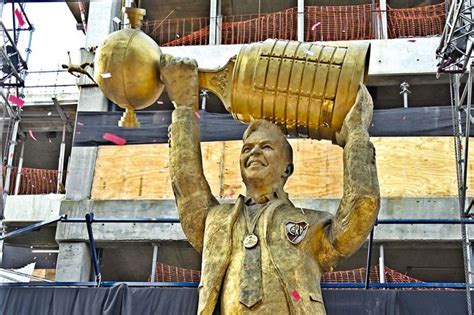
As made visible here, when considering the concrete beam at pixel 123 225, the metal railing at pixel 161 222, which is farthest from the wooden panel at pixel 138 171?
the metal railing at pixel 161 222

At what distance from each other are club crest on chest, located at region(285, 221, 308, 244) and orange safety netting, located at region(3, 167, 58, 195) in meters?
15.1

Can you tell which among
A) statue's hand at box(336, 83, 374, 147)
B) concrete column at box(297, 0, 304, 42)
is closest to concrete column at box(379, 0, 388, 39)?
concrete column at box(297, 0, 304, 42)

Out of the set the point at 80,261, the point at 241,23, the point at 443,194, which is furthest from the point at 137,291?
the point at 241,23

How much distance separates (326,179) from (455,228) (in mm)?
2203

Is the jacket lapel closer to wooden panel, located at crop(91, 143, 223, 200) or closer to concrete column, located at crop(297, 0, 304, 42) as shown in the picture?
wooden panel, located at crop(91, 143, 223, 200)

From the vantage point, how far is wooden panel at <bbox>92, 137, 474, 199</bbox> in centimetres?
1249

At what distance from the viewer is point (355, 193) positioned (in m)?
4.10

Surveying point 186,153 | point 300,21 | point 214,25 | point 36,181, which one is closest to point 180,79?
point 186,153

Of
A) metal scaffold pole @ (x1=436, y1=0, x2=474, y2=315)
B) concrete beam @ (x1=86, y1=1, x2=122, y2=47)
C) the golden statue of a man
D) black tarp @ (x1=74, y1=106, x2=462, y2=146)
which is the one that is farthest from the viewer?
concrete beam @ (x1=86, y1=1, x2=122, y2=47)

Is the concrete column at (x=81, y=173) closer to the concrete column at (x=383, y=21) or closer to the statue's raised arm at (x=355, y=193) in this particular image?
the concrete column at (x=383, y=21)

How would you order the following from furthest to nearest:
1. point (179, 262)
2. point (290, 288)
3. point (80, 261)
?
1. point (179, 262)
2. point (80, 261)
3. point (290, 288)

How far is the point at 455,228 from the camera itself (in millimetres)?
12258

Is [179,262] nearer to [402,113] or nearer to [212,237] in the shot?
[402,113]

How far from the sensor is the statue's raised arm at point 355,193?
4105 millimetres
